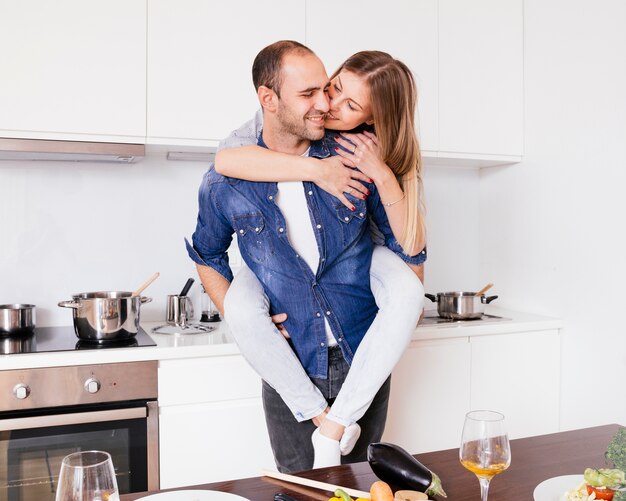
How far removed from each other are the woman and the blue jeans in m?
0.06

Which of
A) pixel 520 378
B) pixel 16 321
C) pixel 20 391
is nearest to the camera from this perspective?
pixel 20 391

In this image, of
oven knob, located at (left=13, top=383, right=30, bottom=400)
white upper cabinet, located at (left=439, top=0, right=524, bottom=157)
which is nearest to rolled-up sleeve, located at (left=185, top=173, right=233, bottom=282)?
oven knob, located at (left=13, top=383, right=30, bottom=400)

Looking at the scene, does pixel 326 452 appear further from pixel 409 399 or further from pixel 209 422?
pixel 409 399

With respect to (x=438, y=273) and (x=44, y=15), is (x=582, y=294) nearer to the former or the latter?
(x=438, y=273)

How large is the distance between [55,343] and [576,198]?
206 cm

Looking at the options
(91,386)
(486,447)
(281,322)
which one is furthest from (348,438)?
(91,386)

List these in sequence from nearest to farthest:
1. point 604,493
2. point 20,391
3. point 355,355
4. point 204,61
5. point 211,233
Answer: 1. point 604,493
2. point 355,355
3. point 211,233
4. point 20,391
5. point 204,61

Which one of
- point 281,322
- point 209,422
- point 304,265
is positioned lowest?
point 209,422

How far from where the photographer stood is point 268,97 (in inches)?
60.1

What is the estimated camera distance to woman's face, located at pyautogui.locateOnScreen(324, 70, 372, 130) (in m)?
1.58

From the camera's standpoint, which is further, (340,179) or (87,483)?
(340,179)

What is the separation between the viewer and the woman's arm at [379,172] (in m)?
1.59

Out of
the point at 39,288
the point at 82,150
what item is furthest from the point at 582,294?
the point at 39,288

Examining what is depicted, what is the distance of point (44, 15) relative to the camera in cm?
219
